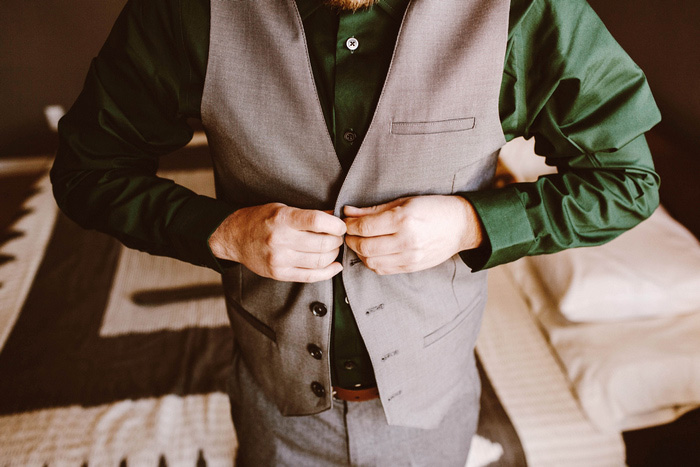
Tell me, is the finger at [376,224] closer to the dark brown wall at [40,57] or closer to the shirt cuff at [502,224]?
the shirt cuff at [502,224]

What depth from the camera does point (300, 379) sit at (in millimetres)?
757

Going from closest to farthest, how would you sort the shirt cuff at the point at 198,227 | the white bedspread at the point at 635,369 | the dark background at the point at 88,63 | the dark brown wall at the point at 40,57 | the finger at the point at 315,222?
the finger at the point at 315,222 → the shirt cuff at the point at 198,227 → the white bedspread at the point at 635,369 → the dark background at the point at 88,63 → the dark brown wall at the point at 40,57

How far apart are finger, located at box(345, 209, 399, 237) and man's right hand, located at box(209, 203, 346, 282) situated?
0.9 inches

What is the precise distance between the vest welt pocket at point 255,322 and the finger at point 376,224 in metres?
0.29

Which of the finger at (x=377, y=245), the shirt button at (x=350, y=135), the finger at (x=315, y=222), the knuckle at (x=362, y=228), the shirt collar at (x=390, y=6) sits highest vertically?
the shirt collar at (x=390, y=6)

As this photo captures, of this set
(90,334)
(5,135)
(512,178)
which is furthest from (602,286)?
(5,135)

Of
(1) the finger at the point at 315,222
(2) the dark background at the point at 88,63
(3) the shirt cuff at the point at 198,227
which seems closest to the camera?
(1) the finger at the point at 315,222

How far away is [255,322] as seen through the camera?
770mm

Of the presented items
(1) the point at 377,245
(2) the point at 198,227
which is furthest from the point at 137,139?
(1) the point at 377,245

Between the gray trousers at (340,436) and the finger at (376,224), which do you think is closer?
the finger at (376,224)

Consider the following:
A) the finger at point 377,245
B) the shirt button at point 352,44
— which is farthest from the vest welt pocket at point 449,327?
the shirt button at point 352,44

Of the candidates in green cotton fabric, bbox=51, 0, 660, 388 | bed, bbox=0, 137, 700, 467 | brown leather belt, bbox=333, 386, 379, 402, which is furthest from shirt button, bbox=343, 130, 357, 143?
bed, bbox=0, 137, 700, 467

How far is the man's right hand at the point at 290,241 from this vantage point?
56 cm

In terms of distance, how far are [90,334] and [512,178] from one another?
1.58m
